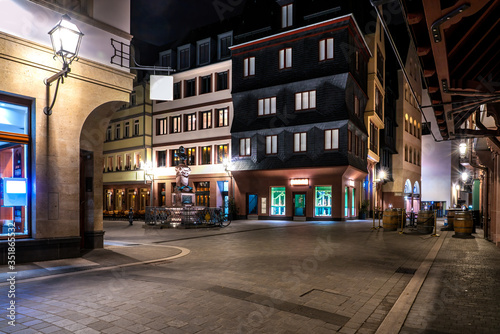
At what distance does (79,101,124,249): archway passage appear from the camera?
471 inches

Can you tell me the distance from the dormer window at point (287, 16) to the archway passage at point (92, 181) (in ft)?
76.8

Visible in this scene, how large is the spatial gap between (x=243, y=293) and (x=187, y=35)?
39585 mm

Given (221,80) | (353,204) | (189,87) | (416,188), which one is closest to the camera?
(353,204)

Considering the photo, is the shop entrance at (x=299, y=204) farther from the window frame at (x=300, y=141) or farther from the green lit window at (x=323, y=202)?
the window frame at (x=300, y=141)

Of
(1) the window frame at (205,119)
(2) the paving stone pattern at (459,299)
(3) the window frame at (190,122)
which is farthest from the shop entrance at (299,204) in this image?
(2) the paving stone pattern at (459,299)

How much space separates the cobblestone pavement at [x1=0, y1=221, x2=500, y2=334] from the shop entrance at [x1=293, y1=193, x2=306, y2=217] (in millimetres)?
19920

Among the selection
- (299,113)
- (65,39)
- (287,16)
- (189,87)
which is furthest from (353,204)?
(65,39)

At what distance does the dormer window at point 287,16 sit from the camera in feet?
104

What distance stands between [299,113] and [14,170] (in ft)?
79.3

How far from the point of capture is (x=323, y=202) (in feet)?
103

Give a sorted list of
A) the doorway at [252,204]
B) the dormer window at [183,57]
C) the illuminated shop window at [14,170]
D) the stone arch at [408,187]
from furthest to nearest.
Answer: the stone arch at [408,187] → the dormer window at [183,57] → the doorway at [252,204] → the illuminated shop window at [14,170]

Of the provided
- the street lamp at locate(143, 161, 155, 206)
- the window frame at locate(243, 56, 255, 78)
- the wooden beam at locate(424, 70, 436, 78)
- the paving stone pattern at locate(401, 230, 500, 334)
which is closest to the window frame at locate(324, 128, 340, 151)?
the window frame at locate(243, 56, 255, 78)

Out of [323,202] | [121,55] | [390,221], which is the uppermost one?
[121,55]

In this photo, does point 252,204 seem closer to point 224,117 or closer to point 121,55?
point 224,117
